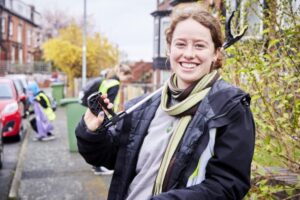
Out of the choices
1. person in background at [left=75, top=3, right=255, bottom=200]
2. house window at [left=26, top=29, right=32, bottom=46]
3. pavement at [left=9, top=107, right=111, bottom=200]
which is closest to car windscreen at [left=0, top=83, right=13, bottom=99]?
pavement at [left=9, top=107, right=111, bottom=200]

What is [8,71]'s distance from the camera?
42.1 meters

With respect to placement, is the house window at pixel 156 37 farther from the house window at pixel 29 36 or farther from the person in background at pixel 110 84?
the house window at pixel 29 36

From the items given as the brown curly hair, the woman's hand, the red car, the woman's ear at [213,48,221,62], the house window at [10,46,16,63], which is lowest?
the red car

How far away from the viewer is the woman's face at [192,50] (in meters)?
1.92

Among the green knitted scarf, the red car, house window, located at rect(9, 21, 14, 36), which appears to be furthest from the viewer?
house window, located at rect(9, 21, 14, 36)

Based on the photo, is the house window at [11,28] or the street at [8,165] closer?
the street at [8,165]

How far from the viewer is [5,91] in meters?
11.1

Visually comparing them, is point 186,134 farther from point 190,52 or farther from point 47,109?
point 47,109

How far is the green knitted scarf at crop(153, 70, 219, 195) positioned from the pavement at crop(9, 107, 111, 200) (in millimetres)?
3946

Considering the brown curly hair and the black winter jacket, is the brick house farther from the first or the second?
the black winter jacket

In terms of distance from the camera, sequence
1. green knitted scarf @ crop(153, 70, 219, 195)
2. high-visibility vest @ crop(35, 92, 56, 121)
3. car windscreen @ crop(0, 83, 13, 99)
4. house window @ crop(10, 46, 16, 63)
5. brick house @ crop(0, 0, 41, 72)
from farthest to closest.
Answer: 1. house window @ crop(10, 46, 16, 63)
2. brick house @ crop(0, 0, 41, 72)
3. car windscreen @ crop(0, 83, 13, 99)
4. high-visibility vest @ crop(35, 92, 56, 121)
5. green knitted scarf @ crop(153, 70, 219, 195)

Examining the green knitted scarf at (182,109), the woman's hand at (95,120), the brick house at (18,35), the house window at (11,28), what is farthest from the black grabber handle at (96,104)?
the house window at (11,28)

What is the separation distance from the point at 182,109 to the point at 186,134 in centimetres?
12

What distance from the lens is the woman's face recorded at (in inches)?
75.7
